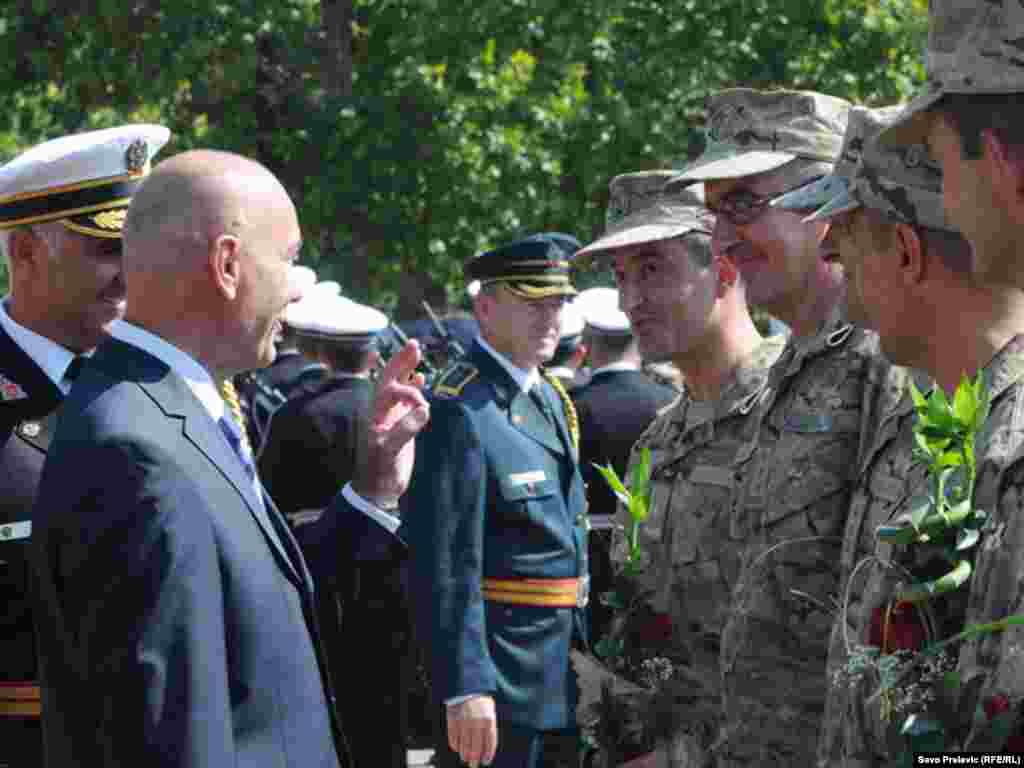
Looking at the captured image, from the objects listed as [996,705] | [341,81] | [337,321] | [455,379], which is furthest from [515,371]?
[341,81]

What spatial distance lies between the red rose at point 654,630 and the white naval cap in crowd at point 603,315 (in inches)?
158

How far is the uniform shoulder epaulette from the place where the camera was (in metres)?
6.53

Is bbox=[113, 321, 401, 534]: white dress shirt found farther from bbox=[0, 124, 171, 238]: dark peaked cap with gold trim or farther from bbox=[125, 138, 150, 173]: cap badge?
bbox=[125, 138, 150, 173]: cap badge

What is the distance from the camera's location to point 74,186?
4121 millimetres

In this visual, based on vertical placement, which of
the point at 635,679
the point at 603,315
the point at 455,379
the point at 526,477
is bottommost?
the point at 635,679

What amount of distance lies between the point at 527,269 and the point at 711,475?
261 centimetres

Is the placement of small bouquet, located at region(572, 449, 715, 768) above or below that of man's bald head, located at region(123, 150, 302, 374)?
below

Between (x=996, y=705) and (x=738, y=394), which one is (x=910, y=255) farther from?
(x=738, y=394)

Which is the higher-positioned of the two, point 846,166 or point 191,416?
point 846,166

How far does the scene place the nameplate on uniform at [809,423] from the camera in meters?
3.86

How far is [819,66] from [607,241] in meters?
14.0

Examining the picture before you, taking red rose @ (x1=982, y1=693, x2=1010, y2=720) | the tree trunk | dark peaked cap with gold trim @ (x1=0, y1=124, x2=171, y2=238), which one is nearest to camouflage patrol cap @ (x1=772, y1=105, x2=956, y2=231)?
red rose @ (x1=982, y1=693, x2=1010, y2=720)

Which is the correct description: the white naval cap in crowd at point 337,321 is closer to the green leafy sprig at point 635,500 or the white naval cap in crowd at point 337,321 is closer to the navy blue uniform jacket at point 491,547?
the navy blue uniform jacket at point 491,547

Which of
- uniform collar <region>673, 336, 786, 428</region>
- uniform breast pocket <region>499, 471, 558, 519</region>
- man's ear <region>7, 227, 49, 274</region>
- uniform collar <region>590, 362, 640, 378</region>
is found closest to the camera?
man's ear <region>7, 227, 49, 274</region>
